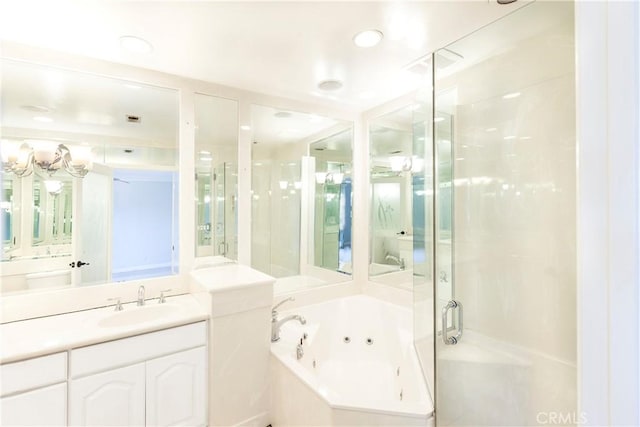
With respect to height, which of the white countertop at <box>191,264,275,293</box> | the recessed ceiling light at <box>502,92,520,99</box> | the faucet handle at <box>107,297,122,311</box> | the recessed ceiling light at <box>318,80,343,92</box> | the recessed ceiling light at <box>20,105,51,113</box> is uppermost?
the recessed ceiling light at <box>318,80,343,92</box>

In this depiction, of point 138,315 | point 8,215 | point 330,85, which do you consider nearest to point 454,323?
point 330,85

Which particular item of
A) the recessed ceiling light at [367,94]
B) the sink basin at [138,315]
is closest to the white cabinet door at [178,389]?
the sink basin at [138,315]

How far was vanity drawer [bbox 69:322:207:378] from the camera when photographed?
1561 mm

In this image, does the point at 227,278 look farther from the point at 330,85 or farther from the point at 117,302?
the point at 330,85

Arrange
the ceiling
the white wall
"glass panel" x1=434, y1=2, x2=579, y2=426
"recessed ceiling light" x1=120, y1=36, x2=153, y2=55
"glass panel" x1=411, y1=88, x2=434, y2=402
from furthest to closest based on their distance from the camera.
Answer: "glass panel" x1=411, y1=88, x2=434, y2=402 < "recessed ceiling light" x1=120, y1=36, x2=153, y2=55 < "glass panel" x1=434, y1=2, x2=579, y2=426 < the ceiling < the white wall

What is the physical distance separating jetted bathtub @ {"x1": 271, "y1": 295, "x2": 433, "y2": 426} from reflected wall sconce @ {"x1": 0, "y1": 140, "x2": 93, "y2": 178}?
6.07 ft

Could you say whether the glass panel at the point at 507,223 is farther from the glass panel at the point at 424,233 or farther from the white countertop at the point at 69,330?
the white countertop at the point at 69,330

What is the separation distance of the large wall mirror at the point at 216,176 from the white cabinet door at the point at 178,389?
0.82m

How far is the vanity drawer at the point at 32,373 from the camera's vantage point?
139 centimetres

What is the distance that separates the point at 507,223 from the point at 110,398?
100 inches

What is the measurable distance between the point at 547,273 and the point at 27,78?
134 inches

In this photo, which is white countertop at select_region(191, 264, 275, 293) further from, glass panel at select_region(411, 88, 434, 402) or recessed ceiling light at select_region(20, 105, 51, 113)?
recessed ceiling light at select_region(20, 105, 51, 113)

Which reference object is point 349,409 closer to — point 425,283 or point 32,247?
point 425,283

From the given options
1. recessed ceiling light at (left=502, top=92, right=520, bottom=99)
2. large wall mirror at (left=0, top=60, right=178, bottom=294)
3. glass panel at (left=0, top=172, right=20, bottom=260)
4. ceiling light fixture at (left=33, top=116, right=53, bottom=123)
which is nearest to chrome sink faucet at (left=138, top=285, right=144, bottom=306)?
large wall mirror at (left=0, top=60, right=178, bottom=294)
